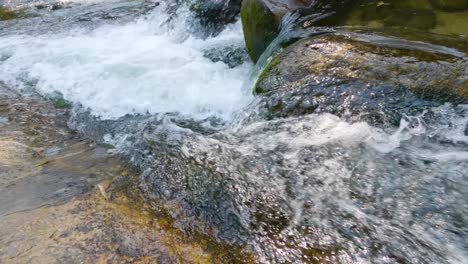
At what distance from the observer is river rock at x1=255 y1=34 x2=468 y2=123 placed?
13.0ft

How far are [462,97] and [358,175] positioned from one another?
52.8 inches

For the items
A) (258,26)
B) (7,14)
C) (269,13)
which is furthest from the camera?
(7,14)

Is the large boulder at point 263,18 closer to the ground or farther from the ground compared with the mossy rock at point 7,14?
farther from the ground

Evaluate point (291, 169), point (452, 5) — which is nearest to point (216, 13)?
point (452, 5)

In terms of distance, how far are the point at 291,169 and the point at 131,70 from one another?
4.59 meters

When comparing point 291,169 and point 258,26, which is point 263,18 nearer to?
point 258,26

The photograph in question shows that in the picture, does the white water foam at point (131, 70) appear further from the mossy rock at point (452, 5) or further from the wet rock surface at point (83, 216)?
Result: the mossy rock at point (452, 5)

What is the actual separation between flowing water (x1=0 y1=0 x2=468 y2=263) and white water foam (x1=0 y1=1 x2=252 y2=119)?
39 mm

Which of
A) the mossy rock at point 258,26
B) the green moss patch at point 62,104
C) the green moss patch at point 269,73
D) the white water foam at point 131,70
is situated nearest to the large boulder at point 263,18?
the mossy rock at point 258,26

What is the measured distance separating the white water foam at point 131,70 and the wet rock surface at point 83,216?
1633mm

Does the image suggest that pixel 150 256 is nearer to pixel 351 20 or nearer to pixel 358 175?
pixel 358 175

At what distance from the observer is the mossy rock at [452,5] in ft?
18.1

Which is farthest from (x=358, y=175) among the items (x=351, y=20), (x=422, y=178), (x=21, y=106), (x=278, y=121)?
(x=21, y=106)

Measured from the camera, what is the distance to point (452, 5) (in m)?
5.57
